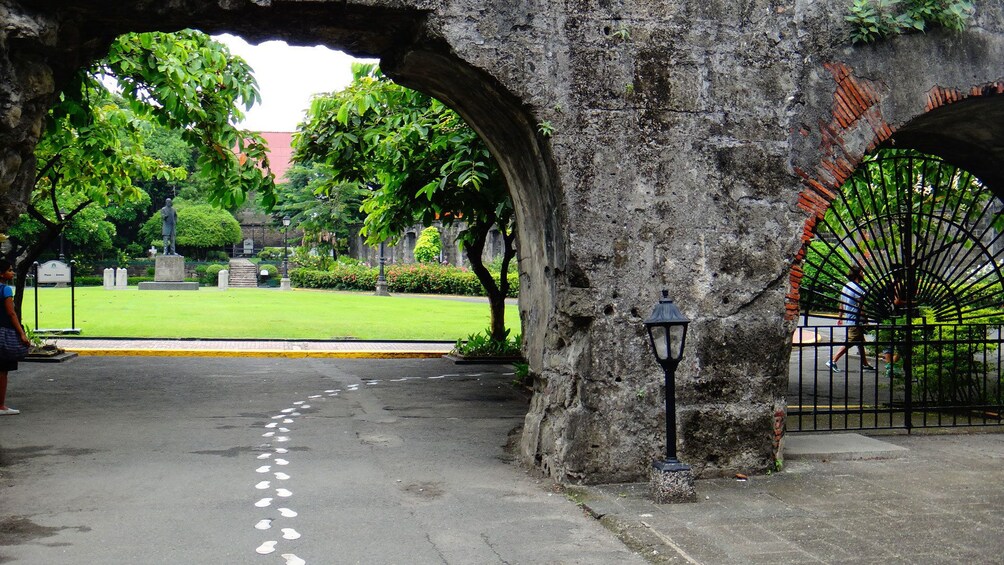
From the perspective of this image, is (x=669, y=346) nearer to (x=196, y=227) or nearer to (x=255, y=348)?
(x=255, y=348)

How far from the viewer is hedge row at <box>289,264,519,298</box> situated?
135 ft

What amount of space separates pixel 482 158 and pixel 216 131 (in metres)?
3.16

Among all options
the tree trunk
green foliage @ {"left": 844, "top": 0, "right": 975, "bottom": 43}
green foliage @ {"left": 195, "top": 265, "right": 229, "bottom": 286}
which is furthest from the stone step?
green foliage @ {"left": 844, "top": 0, "right": 975, "bottom": 43}

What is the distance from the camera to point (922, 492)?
6.66 meters

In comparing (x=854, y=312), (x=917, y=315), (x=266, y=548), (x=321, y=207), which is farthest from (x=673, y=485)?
(x=321, y=207)

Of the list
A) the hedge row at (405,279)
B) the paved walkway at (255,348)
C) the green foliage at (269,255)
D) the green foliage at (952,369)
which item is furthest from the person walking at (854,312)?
the green foliage at (269,255)

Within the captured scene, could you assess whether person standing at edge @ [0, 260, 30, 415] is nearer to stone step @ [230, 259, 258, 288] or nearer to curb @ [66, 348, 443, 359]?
curb @ [66, 348, 443, 359]

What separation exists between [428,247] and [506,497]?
145ft

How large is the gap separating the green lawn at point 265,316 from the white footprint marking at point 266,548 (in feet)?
49.1

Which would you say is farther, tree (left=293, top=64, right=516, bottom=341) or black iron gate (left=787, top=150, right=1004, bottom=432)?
tree (left=293, top=64, right=516, bottom=341)

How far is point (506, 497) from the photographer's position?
667cm

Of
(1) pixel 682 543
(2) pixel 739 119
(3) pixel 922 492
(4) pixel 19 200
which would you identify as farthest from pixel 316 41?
(3) pixel 922 492

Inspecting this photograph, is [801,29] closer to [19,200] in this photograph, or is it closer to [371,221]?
[19,200]

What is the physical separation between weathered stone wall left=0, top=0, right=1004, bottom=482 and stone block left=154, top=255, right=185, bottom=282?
40894 millimetres
